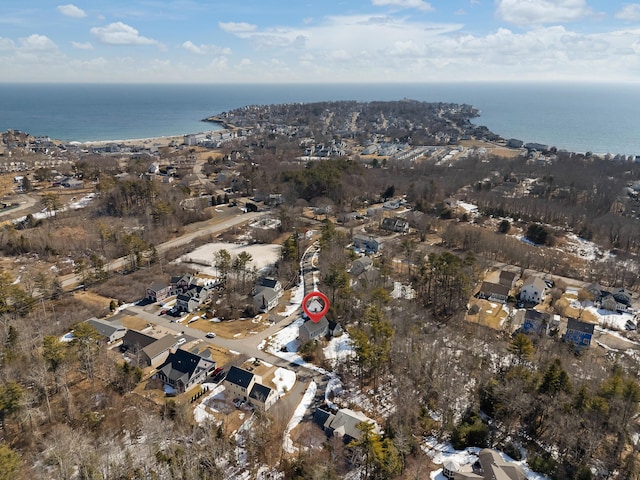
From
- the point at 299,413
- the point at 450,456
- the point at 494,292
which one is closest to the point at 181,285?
the point at 299,413

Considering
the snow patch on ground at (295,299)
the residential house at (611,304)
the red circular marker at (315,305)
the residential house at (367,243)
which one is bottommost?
Answer: the snow patch on ground at (295,299)

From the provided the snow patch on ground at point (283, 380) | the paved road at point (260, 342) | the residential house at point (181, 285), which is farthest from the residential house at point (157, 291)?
the snow patch on ground at point (283, 380)

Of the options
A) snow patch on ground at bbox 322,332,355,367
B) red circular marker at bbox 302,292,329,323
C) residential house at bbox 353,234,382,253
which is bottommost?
snow patch on ground at bbox 322,332,355,367

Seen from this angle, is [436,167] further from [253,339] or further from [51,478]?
[51,478]

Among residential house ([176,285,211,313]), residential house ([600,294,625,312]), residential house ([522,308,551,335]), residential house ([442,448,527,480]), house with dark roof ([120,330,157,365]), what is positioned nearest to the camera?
residential house ([442,448,527,480])

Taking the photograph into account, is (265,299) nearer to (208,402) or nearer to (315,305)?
(315,305)

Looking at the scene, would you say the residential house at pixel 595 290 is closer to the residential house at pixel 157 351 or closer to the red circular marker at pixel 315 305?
the red circular marker at pixel 315 305

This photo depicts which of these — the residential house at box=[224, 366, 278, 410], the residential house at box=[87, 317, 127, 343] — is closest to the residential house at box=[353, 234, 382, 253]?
the residential house at box=[224, 366, 278, 410]

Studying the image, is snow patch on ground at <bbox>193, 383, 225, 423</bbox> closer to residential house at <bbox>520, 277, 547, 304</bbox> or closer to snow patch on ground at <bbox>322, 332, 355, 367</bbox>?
snow patch on ground at <bbox>322, 332, 355, 367</bbox>
